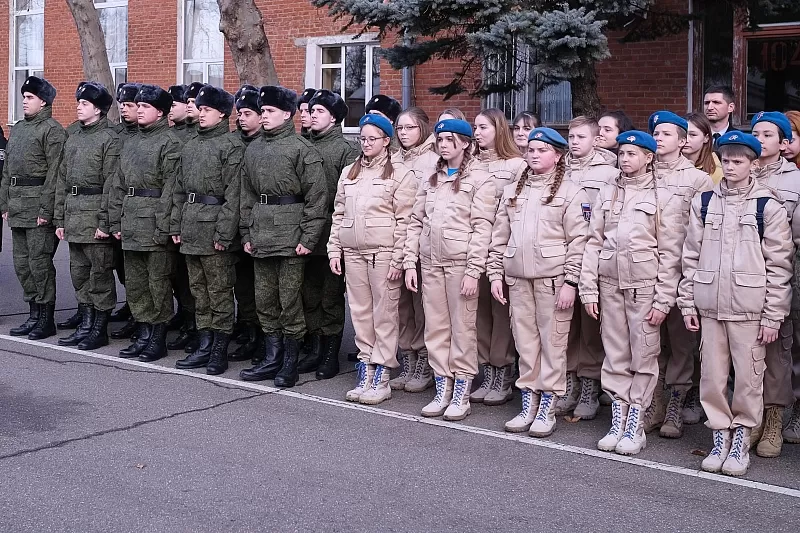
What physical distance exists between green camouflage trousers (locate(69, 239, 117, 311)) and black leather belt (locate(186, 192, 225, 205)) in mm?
1311

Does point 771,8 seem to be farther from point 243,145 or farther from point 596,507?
point 596,507

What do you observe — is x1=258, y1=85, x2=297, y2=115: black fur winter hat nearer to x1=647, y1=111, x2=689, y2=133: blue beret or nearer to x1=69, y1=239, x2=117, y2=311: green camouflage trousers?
x1=69, y1=239, x2=117, y2=311: green camouflage trousers

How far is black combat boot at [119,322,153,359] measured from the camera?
880 centimetres

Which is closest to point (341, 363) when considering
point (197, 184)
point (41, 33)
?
point (197, 184)

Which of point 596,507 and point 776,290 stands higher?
point 776,290

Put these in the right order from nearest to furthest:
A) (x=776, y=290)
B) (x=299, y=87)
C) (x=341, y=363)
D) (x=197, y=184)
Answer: (x=776, y=290) < (x=197, y=184) < (x=341, y=363) < (x=299, y=87)

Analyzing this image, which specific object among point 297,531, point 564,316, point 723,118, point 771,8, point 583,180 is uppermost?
point 771,8

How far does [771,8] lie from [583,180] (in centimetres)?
539

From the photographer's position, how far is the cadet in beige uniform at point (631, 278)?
6059mm

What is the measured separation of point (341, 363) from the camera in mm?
8797

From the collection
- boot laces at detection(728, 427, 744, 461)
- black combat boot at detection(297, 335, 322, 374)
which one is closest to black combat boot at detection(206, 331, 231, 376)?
black combat boot at detection(297, 335, 322, 374)

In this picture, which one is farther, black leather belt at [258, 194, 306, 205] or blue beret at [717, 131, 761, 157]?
black leather belt at [258, 194, 306, 205]

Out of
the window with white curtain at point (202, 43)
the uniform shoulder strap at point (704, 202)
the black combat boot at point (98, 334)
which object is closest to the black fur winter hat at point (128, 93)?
the black combat boot at point (98, 334)

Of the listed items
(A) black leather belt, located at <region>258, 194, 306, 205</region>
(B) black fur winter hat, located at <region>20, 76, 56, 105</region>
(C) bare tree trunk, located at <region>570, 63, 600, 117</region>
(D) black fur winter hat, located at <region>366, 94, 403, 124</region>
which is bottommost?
(A) black leather belt, located at <region>258, 194, 306, 205</region>
